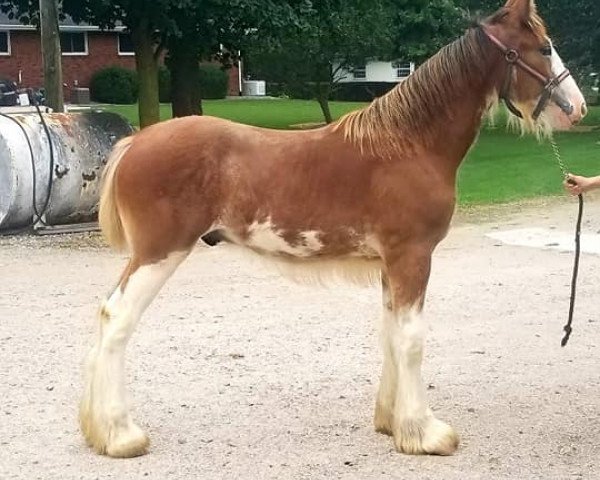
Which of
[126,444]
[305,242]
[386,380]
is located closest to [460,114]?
[305,242]

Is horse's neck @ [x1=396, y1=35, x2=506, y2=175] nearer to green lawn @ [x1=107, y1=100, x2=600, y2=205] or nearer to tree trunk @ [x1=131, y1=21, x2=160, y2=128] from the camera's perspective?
green lawn @ [x1=107, y1=100, x2=600, y2=205]

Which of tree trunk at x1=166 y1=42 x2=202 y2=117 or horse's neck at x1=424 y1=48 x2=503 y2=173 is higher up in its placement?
horse's neck at x1=424 y1=48 x2=503 y2=173

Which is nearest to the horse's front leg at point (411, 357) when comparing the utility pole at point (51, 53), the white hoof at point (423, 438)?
the white hoof at point (423, 438)

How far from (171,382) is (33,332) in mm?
1772

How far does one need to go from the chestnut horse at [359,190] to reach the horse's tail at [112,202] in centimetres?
11

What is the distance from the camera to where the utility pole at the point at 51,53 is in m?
13.6

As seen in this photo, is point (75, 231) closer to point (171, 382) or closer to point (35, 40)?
point (171, 382)

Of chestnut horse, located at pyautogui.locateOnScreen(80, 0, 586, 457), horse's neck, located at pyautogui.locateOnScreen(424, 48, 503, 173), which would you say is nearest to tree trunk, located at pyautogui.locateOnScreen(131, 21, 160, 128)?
chestnut horse, located at pyautogui.locateOnScreen(80, 0, 586, 457)

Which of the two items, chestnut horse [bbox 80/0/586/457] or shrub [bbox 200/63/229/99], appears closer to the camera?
chestnut horse [bbox 80/0/586/457]

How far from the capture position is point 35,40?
1898 inches

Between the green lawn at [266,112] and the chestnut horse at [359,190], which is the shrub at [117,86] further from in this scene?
the chestnut horse at [359,190]

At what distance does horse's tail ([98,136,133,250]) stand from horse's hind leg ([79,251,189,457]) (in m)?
0.30

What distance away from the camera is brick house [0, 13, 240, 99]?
155 feet

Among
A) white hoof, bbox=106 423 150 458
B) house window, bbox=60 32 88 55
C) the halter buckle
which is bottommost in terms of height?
white hoof, bbox=106 423 150 458
